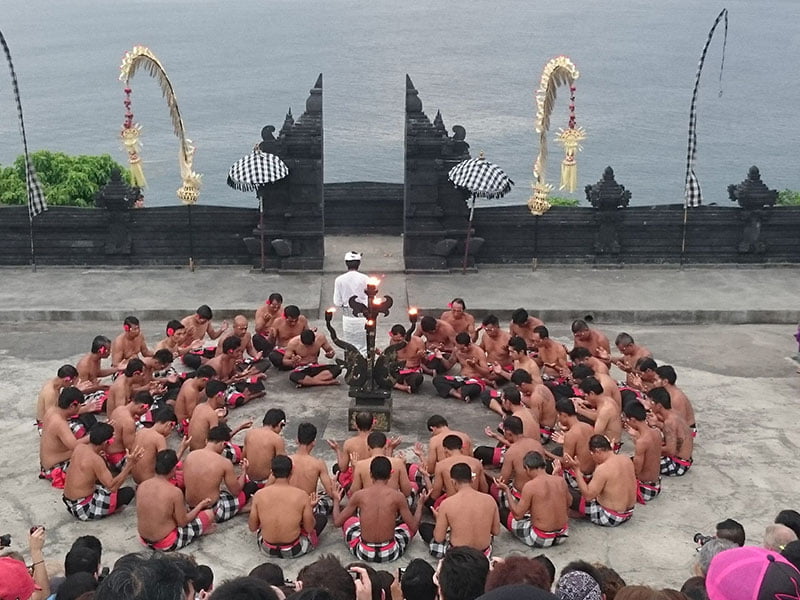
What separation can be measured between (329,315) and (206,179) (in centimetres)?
4956

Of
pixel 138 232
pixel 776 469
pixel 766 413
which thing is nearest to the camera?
pixel 776 469

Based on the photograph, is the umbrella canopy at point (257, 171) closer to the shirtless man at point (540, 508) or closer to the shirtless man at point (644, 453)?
the shirtless man at point (644, 453)

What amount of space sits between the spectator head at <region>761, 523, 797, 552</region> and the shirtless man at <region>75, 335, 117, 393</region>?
9.17 m

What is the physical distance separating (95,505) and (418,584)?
485cm

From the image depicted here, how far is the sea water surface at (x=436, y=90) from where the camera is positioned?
64.2 meters

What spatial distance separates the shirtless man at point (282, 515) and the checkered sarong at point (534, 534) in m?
2.16

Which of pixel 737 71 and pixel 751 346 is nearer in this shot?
pixel 751 346

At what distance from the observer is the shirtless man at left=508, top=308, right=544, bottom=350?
1476 centimetres

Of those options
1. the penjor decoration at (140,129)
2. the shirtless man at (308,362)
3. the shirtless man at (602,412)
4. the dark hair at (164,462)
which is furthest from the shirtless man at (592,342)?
the penjor decoration at (140,129)

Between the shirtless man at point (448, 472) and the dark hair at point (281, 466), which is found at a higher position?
the dark hair at point (281, 466)

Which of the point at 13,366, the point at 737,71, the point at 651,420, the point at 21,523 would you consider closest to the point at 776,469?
the point at 651,420

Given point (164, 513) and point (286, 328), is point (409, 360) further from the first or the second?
point (164, 513)

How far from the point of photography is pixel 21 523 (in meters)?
10.6

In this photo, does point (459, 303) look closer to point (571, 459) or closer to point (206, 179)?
point (571, 459)
